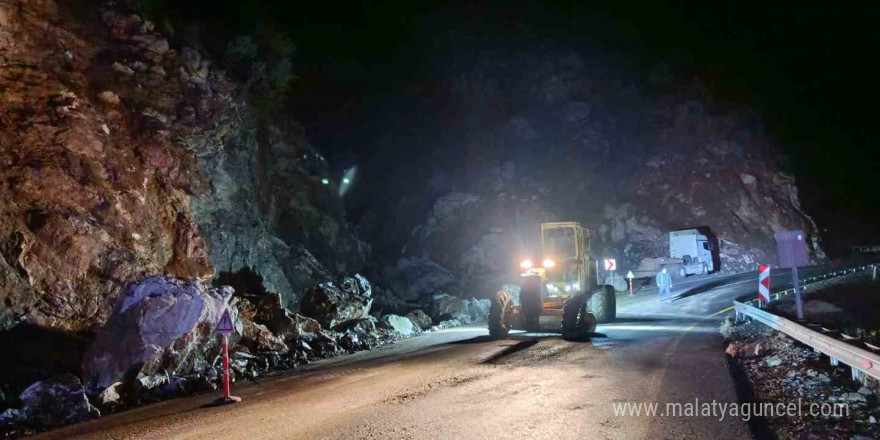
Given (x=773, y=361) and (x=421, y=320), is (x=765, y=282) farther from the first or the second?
(x=421, y=320)

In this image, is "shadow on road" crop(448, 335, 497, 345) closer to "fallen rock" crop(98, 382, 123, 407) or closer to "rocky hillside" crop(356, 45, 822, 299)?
"fallen rock" crop(98, 382, 123, 407)

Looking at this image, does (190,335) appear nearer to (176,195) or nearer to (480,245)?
(176,195)

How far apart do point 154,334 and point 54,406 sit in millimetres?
2920

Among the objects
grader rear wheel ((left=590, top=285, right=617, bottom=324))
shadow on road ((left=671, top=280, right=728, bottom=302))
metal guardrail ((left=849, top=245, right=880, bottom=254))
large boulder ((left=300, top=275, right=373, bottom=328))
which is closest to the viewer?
grader rear wheel ((left=590, top=285, right=617, bottom=324))

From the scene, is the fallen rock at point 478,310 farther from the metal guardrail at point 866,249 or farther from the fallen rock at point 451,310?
the metal guardrail at point 866,249

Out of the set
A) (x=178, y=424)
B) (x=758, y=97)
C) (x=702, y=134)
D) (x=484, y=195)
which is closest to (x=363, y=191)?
(x=484, y=195)

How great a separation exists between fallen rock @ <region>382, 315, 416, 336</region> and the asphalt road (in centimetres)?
553

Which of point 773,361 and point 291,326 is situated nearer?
point 773,361

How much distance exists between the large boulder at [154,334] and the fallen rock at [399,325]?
7452 mm

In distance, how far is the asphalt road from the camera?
22.1 feet

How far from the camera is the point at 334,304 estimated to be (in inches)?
818

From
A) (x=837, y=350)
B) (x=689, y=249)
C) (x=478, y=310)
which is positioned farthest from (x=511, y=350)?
(x=689, y=249)

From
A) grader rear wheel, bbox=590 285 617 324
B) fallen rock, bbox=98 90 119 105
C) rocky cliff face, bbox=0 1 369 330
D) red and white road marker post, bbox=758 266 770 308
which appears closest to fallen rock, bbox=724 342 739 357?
red and white road marker post, bbox=758 266 770 308

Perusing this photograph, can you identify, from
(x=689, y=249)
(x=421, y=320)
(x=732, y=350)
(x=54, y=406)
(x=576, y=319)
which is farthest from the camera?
(x=689, y=249)
